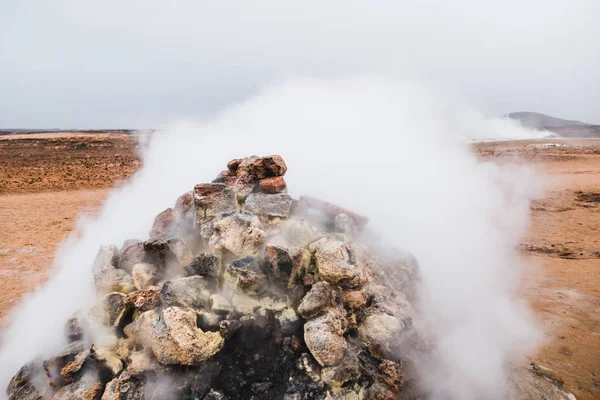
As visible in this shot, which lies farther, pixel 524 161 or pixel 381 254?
pixel 524 161

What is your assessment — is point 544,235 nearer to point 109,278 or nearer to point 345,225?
point 345,225

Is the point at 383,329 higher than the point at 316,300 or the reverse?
the reverse

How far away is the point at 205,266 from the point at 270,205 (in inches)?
43.2

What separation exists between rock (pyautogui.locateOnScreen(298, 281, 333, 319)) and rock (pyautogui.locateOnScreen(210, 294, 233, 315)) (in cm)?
66

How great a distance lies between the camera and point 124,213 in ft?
18.8

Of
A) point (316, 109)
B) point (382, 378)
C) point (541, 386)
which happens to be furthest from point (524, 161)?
point (382, 378)

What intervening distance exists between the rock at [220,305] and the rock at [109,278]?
107 cm

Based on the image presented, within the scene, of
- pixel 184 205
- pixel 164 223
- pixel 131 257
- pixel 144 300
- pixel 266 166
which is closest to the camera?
pixel 144 300

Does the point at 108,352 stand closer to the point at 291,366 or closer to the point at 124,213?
the point at 291,366

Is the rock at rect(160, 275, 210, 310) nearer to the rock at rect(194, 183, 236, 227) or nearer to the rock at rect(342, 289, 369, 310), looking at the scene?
the rock at rect(194, 183, 236, 227)

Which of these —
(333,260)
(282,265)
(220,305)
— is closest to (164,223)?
(220,305)

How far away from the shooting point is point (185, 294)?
298 centimetres

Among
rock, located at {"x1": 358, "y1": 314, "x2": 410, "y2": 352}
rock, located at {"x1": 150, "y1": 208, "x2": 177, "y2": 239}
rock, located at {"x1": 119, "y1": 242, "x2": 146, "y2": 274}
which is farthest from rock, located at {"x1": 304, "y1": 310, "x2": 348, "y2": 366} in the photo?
rock, located at {"x1": 150, "y1": 208, "x2": 177, "y2": 239}

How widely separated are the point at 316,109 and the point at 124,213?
4.15m
